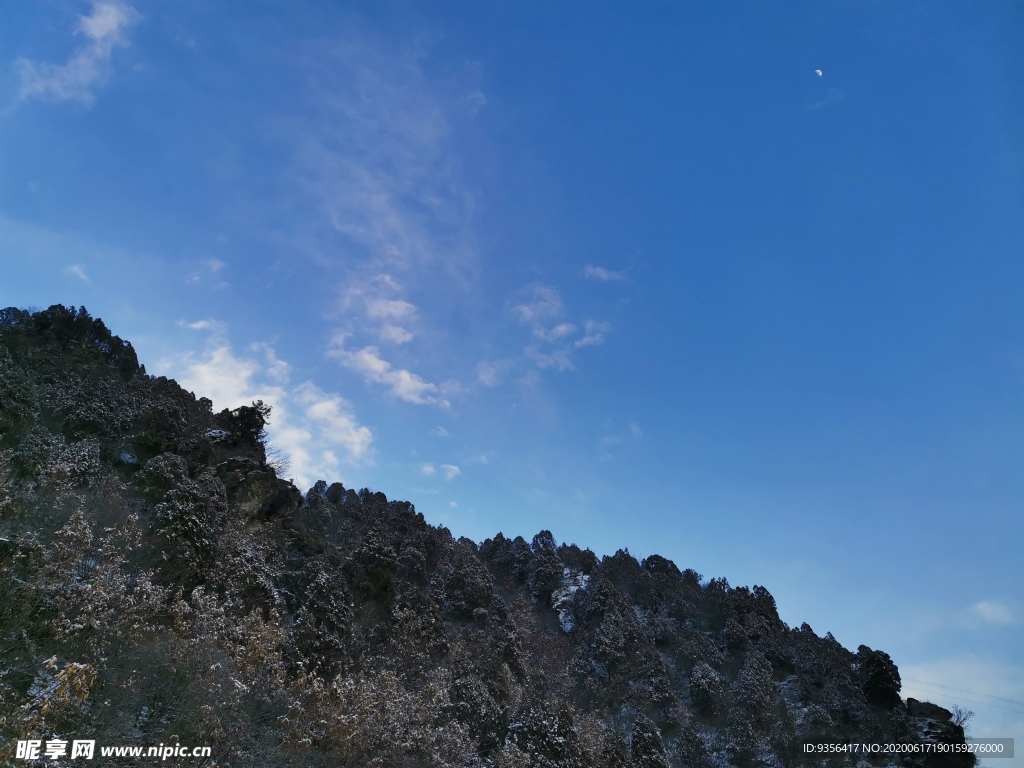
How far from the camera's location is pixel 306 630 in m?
28.0

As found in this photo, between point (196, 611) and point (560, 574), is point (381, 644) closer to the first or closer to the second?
point (196, 611)

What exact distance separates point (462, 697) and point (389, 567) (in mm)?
10331

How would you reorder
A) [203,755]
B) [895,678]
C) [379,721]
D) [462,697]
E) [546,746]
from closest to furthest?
[203,755], [379,721], [546,746], [462,697], [895,678]

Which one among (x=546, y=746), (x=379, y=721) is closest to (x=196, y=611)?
(x=379, y=721)

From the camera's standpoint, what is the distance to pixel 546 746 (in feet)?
101

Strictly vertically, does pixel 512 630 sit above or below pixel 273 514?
below

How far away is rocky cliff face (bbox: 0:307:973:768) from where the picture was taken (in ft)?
52.9

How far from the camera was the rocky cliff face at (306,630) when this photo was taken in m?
16.1

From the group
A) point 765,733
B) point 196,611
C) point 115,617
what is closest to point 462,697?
point 196,611

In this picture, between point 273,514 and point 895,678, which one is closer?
point 273,514

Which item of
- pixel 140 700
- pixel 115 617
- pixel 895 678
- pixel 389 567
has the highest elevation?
pixel 389 567

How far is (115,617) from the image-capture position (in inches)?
656

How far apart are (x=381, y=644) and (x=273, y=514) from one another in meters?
10.6

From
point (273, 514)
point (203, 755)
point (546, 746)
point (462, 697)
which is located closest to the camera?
point (203, 755)
